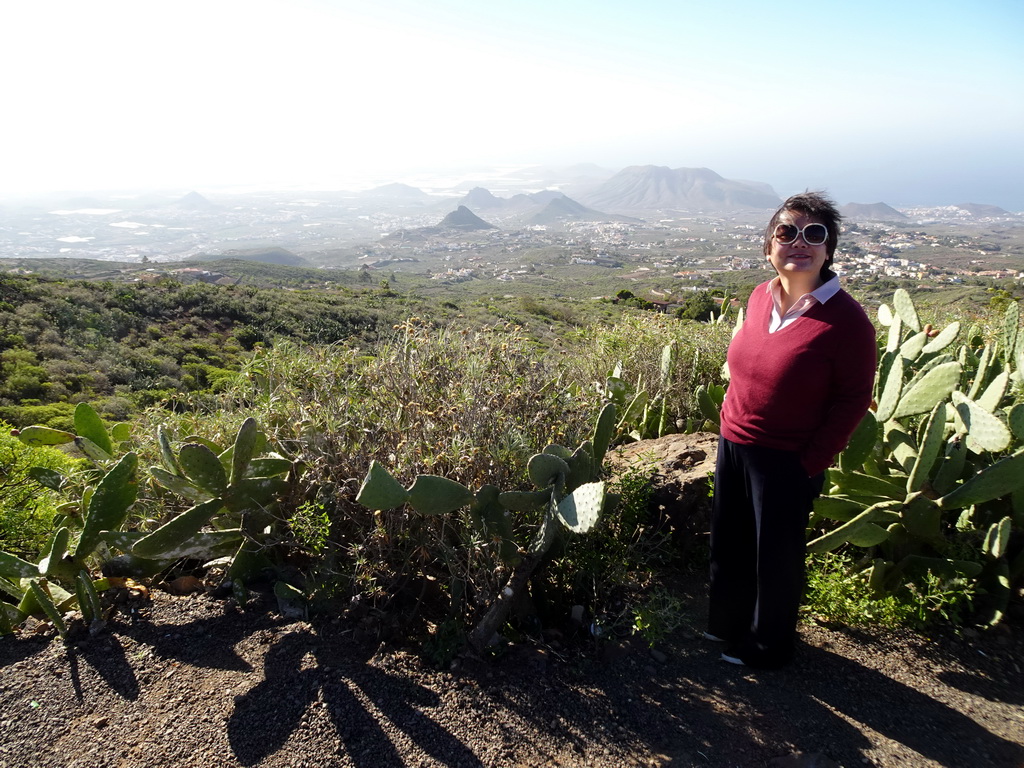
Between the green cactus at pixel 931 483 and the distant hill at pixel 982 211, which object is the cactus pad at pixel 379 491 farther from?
the distant hill at pixel 982 211

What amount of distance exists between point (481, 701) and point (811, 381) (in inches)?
64.0

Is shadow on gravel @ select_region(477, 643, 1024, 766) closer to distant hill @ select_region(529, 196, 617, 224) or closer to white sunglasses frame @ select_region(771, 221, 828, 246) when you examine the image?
white sunglasses frame @ select_region(771, 221, 828, 246)

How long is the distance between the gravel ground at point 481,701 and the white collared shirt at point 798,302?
4.61 feet

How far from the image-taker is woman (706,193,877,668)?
75.3 inches

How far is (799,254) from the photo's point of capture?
1976 millimetres

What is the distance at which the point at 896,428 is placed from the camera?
107 inches

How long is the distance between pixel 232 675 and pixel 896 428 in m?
3.10

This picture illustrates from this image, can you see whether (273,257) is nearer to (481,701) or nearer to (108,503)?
(108,503)

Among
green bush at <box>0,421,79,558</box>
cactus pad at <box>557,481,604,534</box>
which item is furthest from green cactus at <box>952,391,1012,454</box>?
green bush at <box>0,421,79,558</box>

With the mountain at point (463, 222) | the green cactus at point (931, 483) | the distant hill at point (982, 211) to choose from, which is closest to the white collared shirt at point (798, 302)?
the green cactus at point (931, 483)

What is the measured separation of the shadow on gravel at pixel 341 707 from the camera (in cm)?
180

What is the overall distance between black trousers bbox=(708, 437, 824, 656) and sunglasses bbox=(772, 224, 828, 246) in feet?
2.48

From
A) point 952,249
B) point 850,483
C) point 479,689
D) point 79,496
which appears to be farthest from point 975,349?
point 952,249

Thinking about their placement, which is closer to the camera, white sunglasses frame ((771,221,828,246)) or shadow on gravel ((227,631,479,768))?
shadow on gravel ((227,631,479,768))
